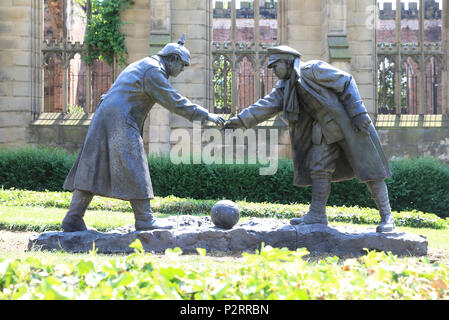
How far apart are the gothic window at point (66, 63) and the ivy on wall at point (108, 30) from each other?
0.63m

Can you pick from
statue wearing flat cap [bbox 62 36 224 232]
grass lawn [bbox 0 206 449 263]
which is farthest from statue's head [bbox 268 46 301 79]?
grass lawn [bbox 0 206 449 263]

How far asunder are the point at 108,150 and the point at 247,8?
22.5 metres

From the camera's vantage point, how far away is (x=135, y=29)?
14172 mm

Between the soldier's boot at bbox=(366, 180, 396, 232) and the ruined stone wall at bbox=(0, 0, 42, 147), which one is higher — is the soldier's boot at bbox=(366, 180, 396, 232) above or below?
below

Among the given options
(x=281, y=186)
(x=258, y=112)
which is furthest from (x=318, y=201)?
(x=281, y=186)

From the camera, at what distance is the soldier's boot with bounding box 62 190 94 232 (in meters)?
5.40

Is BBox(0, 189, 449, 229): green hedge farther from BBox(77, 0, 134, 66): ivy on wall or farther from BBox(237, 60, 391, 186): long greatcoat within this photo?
BBox(77, 0, 134, 66): ivy on wall

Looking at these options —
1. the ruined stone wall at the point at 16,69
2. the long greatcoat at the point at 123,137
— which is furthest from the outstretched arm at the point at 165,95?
the ruined stone wall at the point at 16,69

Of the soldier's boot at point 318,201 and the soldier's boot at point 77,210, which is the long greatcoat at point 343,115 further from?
the soldier's boot at point 77,210

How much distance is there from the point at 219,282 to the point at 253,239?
124 inches

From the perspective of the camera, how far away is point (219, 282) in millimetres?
2484

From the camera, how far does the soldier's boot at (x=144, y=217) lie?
5414mm

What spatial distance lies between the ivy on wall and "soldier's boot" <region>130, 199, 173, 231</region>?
9.27 m

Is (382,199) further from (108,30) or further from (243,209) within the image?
(108,30)
